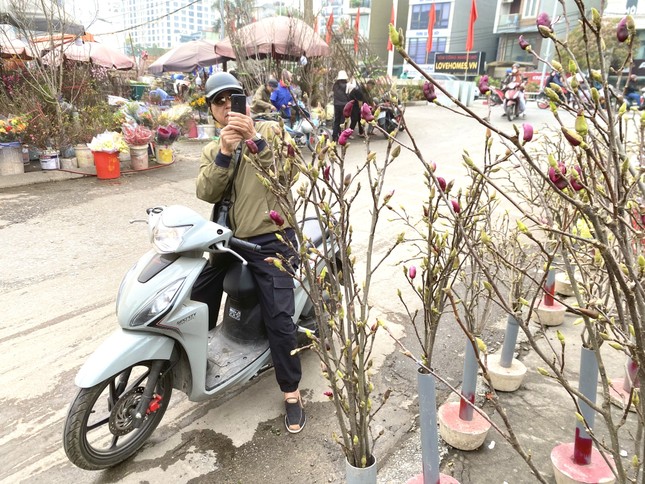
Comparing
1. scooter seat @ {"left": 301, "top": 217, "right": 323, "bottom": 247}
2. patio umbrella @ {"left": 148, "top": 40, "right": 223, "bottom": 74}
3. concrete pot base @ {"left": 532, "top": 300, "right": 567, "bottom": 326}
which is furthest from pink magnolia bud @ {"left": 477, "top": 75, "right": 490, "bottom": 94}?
patio umbrella @ {"left": 148, "top": 40, "right": 223, "bottom": 74}

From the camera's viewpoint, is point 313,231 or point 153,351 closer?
point 153,351

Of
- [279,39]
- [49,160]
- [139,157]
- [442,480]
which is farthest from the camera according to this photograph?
[279,39]

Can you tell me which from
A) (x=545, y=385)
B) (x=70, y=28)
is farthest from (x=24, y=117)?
(x=545, y=385)

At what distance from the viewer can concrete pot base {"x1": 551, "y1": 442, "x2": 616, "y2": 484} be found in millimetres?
2055

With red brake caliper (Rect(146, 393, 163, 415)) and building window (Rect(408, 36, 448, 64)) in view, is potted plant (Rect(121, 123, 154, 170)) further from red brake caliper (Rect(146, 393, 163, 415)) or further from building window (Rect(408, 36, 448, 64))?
building window (Rect(408, 36, 448, 64))

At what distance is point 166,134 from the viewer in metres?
9.04

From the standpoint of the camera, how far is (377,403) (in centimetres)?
282

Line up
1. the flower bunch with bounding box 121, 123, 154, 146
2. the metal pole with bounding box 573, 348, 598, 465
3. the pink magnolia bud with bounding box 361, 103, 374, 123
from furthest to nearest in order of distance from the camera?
the flower bunch with bounding box 121, 123, 154, 146 < the metal pole with bounding box 573, 348, 598, 465 < the pink magnolia bud with bounding box 361, 103, 374, 123

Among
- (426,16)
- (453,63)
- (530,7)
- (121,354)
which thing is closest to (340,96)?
(121,354)

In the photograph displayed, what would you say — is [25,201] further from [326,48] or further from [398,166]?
[326,48]

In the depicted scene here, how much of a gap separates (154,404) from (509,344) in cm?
200

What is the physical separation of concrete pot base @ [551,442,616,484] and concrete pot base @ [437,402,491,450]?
0.33 meters

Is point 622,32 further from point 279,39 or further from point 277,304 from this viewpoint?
point 279,39

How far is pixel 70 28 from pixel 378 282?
8.59m
